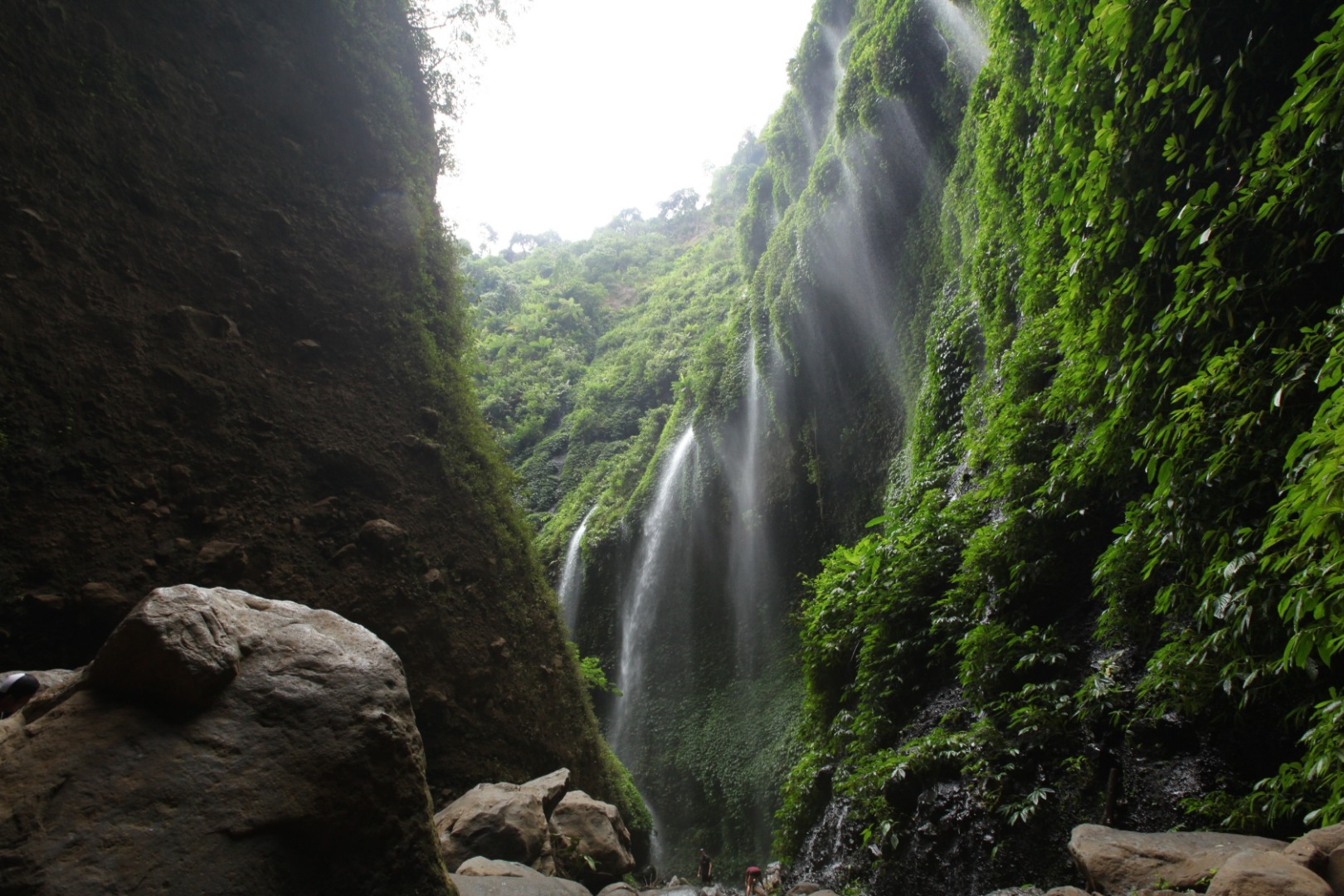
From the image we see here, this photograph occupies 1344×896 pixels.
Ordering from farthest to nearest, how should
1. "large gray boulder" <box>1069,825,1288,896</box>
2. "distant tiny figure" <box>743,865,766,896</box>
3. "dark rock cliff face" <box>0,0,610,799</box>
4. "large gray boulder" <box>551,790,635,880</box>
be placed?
"distant tiny figure" <box>743,865,766,896</box>
"large gray boulder" <box>551,790,635,880</box>
"dark rock cliff face" <box>0,0,610,799</box>
"large gray boulder" <box>1069,825,1288,896</box>

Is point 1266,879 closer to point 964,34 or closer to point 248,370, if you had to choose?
point 248,370

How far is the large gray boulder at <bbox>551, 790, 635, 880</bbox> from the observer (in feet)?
19.1

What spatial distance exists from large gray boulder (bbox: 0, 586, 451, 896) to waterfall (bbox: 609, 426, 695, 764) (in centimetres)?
1185

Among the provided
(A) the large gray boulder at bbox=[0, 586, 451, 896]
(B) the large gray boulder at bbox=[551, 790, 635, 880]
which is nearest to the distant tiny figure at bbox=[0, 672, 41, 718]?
(A) the large gray boulder at bbox=[0, 586, 451, 896]

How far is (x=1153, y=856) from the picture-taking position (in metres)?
2.76

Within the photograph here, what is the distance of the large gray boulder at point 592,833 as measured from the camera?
582 cm

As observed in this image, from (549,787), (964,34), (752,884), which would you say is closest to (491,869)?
(549,787)

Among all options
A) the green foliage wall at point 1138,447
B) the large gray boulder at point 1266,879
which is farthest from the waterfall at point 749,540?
the large gray boulder at point 1266,879

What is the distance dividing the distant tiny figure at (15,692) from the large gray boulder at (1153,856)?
4.81m

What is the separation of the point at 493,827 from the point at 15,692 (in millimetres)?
2983

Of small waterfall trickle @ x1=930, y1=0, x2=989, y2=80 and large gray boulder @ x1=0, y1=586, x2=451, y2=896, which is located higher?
small waterfall trickle @ x1=930, y1=0, x2=989, y2=80

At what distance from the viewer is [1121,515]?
4520 mm

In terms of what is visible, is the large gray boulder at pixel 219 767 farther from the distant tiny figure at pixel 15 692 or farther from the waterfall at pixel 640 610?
the waterfall at pixel 640 610

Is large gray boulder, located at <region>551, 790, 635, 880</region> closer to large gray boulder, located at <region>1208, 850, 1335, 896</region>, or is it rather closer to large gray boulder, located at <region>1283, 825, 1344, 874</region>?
large gray boulder, located at <region>1208, 850, 1335, 896</region>
